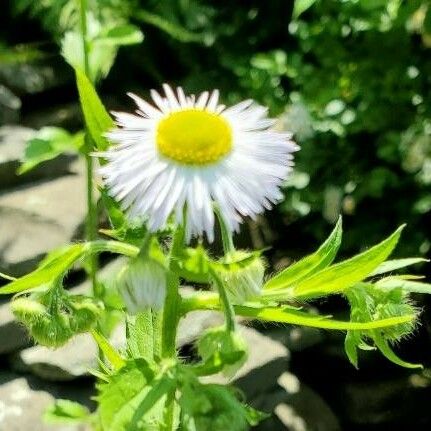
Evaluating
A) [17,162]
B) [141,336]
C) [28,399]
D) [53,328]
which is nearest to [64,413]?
[141,336]

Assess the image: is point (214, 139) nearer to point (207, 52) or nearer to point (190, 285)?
point (190, 285)

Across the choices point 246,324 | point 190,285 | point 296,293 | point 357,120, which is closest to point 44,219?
point 190,285

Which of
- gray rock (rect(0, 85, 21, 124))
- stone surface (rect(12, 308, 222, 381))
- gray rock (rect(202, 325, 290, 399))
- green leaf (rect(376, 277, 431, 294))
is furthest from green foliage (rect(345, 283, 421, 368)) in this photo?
gray rock (rect(0, 85, 21, 124))

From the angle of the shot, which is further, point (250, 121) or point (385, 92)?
point (385, 92)

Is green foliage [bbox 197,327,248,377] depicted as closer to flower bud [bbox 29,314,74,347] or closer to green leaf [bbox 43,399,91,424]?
flower bud [bbox 29,314,74,347]

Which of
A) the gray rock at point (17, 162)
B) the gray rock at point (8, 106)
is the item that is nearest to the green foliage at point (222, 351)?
the gray rock at point (17, 162)

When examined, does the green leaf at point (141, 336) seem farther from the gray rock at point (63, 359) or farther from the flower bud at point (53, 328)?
the gray rock at point (63, 359)

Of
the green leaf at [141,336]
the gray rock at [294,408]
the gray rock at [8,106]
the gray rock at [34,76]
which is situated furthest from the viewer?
the gray rock at [34,76]

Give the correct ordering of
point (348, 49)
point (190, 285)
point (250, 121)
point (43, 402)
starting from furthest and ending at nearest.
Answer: point (348, 49), point (190, 285), point (43, 402), point (250, 121)
